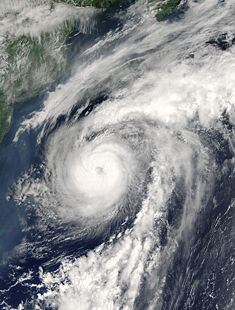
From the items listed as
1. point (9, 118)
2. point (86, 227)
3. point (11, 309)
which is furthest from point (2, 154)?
point (11, 309)

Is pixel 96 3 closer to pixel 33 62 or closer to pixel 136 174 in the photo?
pixel 33 62

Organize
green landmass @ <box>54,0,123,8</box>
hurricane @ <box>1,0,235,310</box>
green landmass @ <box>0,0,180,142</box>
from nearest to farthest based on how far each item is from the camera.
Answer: hurricane @ <box>1,0,235,310</box>
green landmass @ <box>54,0,123,8</box>
green landmass @ <box>0,0,180,142</box>

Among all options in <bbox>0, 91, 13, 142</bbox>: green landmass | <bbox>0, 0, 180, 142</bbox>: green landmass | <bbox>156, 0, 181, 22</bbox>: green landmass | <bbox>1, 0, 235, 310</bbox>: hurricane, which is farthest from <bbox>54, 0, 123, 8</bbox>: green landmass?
<bbox>0, 91, 13, 142</bbox>: green landmass

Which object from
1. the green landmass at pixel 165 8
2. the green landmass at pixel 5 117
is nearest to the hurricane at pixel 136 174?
the green landmass at pixel 165 8

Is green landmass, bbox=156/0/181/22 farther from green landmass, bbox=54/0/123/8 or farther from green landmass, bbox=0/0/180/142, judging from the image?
green landmass, bbox=54/0/123/8

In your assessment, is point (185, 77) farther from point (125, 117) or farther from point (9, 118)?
point (9, 118)

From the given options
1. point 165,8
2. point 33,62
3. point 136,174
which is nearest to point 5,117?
point 33,62

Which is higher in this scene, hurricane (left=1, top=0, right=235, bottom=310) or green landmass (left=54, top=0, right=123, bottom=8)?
green landmass (left=54, top=0, right=123, bottom=8)

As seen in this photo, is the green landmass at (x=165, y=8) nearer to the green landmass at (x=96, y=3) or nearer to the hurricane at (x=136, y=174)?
the hurricane at (x=136, y=174)

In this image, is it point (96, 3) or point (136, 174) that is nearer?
point (136, 174)
